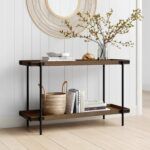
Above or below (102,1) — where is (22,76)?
below

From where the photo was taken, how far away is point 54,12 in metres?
3.76

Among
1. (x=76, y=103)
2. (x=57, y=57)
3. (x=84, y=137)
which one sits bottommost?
(x=84, y=137)

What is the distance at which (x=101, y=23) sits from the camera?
13.2 ft

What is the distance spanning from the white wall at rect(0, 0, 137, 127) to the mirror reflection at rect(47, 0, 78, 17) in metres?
0.27

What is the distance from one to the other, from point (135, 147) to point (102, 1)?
1793 millimetres

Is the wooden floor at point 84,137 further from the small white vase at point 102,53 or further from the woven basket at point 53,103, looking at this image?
the small white vase at point 102,53

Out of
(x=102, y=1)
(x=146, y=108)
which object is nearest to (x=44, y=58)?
(x=102, y=1)

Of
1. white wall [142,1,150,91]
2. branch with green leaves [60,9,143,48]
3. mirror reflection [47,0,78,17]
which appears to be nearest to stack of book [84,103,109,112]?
branch with green leaves [60,9,143,48]

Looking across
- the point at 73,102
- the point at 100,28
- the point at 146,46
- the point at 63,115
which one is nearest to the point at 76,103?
the point at 73,102

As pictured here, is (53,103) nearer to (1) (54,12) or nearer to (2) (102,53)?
(2) (102,53)

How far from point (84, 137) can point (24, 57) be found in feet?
3.36

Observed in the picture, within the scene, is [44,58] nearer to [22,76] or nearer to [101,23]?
[22,76]

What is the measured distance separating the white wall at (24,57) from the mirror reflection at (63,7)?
27 cm

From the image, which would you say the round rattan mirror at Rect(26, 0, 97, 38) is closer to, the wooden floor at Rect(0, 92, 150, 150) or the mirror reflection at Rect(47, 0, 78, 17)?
the mirror reflection at Rect(47, 0, 78, 17)
